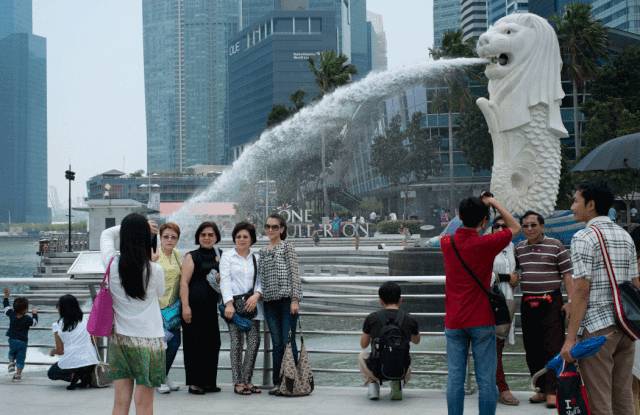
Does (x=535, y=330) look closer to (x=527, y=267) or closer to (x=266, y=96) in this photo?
(x=527, y=267)

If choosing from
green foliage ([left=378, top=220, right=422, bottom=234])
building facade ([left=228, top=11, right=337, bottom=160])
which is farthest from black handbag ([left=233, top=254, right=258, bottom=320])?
building facade ([left=228, top=11, right=337, bottom=160])

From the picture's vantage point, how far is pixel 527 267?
655 centimetres

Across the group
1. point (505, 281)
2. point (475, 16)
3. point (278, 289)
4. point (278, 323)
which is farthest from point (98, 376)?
point (475, 16)

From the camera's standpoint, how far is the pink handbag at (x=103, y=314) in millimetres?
5074

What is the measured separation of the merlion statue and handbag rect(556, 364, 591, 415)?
11.0 m

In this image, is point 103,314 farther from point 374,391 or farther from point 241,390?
point 374,391

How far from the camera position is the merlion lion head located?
15352 mm

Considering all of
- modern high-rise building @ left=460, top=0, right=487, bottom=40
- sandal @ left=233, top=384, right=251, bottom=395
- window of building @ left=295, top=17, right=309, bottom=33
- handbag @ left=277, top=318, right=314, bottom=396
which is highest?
modern high-rise building @ left=460, top=0, right=487, bottom=40

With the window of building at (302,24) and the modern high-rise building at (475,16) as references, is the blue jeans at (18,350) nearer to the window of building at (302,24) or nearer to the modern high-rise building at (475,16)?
the window of building at (302,24)

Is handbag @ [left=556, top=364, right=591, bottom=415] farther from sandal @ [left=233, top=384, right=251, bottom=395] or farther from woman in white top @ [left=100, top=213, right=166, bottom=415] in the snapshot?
sandal @ [left=233, top=384, right=251, bottom=395]

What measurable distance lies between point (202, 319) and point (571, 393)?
3545mm

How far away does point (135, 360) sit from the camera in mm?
5137

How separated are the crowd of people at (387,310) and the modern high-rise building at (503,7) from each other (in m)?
126

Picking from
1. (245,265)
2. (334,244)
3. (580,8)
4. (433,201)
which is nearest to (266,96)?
(433,201)
